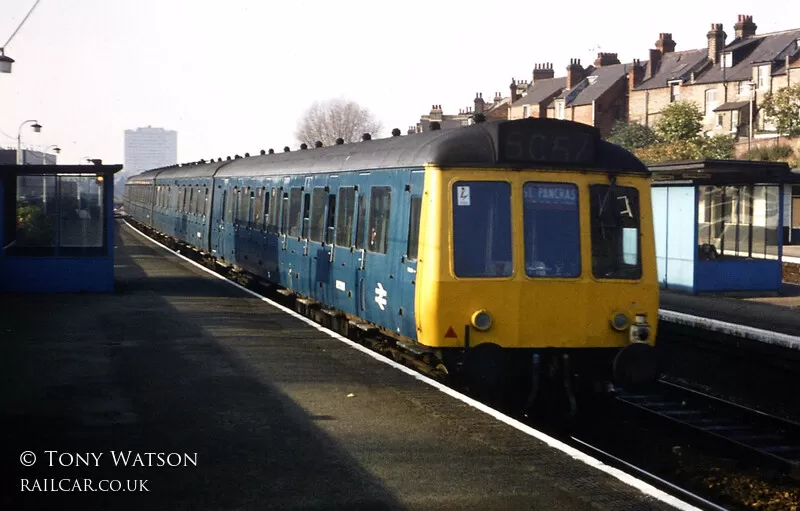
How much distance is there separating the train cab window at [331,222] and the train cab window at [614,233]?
195 inches

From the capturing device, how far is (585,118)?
257 feet

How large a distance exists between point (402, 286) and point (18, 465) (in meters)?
4.98

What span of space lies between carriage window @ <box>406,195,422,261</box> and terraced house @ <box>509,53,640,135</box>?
64.7 metres

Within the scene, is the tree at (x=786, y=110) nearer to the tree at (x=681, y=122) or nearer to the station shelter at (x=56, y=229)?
the tree at (x=681, y=122)

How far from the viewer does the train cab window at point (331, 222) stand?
15.2 meters

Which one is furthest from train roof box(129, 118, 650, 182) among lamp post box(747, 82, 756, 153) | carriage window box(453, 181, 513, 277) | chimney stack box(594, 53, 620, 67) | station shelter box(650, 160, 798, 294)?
chimney stack box(594, 53, 620, 67)

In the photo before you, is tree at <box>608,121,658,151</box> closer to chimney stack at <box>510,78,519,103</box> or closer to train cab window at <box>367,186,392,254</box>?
chimney stack at <box>510,78,519,103</box>

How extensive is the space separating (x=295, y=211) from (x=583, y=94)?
65.0 metres

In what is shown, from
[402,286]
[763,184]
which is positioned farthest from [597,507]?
[763,184]

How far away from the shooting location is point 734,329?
52.9 feet

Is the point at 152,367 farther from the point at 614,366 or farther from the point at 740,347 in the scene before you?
the point at 740,347

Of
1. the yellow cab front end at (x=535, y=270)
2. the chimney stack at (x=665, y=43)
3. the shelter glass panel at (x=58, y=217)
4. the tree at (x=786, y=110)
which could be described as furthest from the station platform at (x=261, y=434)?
the chimney stack at (x=665, y=43)

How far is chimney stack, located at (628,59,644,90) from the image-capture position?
77.3 m

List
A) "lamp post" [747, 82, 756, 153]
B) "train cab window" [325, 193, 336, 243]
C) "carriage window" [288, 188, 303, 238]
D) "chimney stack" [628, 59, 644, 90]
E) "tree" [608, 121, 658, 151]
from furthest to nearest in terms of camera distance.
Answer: "chimney stack" [628, 59, 644, 90]
"tree" [608, 121, 658, 151]
"lamp post" [747, 82, 756, 153]
"carriage window" [288, 188, 303, 238]
"train cab window" [325, 193, 336, 243]
